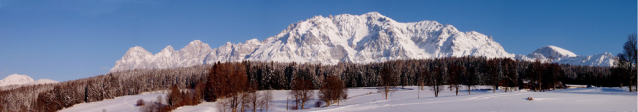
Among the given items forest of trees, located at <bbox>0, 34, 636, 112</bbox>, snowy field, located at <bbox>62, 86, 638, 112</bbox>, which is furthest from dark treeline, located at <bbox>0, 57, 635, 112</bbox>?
snowy field, located at <bbox>62, 86, 638, 112</bbox>

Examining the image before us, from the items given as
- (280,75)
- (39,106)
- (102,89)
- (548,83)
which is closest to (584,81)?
(548,83)

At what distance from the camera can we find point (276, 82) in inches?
4727

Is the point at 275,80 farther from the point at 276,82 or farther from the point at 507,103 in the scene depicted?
the point at 507,103

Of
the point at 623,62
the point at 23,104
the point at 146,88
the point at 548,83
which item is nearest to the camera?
the point at 623,62

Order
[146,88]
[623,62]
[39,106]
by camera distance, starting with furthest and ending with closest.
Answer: [146,88]
[39,106]
[623,62]

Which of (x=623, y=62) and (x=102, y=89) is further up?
(x=623, y=62)

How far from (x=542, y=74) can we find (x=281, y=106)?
2115 inches

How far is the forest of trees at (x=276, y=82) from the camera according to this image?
219ft

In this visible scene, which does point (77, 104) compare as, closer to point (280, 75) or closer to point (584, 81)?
point (280, 75)

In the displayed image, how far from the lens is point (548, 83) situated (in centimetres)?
8181

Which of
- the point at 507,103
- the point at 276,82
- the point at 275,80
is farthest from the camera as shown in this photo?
the point at 276,82

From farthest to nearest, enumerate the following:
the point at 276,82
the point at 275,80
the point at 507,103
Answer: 1. the point at 276,82
2. the point at 275,80
3. the point at 507,103

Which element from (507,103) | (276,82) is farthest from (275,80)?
(507,103)

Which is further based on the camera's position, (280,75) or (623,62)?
(280,75)
